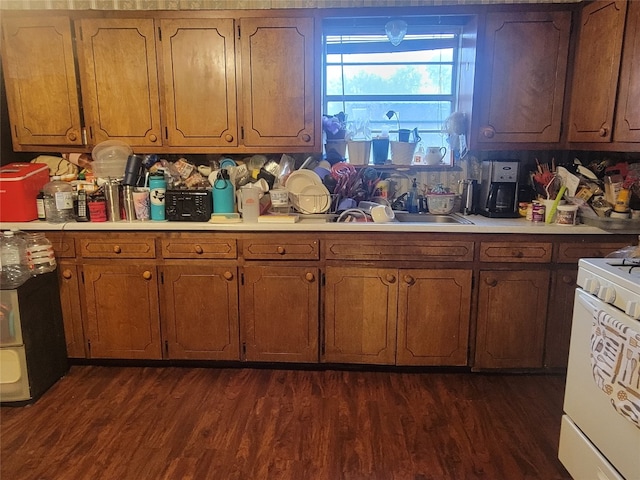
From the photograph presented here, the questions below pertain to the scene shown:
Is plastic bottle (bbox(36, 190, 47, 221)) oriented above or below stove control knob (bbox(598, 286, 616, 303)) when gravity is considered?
above

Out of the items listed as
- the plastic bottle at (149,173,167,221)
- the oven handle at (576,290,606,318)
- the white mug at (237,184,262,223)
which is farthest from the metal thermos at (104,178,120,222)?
the oven handle at (576,290,606,318)

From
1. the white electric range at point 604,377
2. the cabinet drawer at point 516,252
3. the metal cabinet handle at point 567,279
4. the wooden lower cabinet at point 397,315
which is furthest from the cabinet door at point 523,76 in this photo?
the white electric range at point 604,377

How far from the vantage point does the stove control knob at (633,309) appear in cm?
133

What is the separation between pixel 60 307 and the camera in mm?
2574

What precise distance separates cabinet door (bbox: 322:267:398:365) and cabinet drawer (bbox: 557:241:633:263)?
0.89 metres

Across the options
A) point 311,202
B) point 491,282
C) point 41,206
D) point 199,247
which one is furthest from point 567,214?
point 41,206

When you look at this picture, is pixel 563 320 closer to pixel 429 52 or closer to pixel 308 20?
pixel 429 52

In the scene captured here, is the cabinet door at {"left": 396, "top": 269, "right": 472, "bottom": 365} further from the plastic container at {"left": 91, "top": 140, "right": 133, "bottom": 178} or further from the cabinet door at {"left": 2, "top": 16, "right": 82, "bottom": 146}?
the cabinet door at {"left": 2, "top": 16, "right": 82, "bottom": 146}

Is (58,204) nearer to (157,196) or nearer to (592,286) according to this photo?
(157,196)

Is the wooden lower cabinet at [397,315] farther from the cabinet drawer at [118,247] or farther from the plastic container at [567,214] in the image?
the cabinet drawer at [118,247]

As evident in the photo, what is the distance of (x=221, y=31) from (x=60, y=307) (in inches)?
72.0

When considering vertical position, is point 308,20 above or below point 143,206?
above

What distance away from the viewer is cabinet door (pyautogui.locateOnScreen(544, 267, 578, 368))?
2420 mm

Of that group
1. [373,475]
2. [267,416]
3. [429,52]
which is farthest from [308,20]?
[373,475]
